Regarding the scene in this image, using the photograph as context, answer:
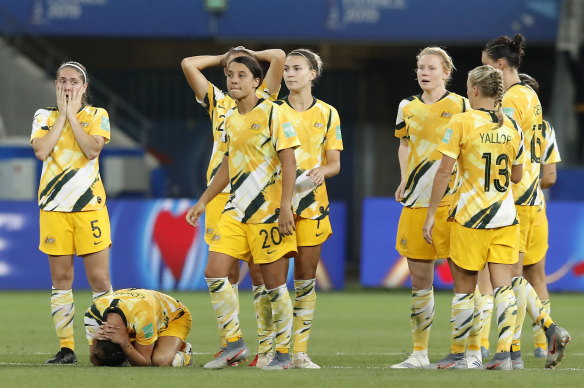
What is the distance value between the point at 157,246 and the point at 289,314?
818 cm

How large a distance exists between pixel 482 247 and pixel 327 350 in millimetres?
2361

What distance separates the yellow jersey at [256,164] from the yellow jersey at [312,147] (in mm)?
378

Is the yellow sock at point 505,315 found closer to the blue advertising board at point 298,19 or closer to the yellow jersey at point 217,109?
the yellow jersey at point 217,109

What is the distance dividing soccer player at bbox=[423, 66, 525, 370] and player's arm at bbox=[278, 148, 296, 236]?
921mm

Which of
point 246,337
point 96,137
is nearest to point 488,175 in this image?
point 96,137

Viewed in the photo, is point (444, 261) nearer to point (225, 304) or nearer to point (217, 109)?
point (217, 109)

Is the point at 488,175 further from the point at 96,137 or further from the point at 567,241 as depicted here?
the point at 567,241

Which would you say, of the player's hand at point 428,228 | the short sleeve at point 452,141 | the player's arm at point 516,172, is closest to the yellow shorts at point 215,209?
the player's hand at point 428,228

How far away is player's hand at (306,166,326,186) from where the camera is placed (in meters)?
8.08

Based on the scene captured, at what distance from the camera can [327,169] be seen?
8.19m

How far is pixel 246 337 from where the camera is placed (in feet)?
35.1

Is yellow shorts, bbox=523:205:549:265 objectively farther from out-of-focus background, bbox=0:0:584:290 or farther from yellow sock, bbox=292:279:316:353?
out-of-focus background, bbox=0:0:584:290

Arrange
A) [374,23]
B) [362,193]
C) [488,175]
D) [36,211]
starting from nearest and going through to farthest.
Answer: [488,175] < [36,211] < [374,23] < [362,193]

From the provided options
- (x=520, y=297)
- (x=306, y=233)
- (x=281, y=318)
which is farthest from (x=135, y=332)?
(x=520, y=297)
